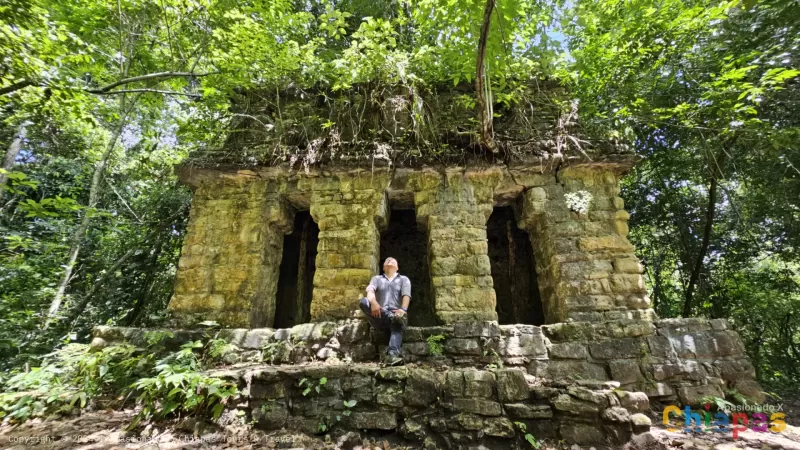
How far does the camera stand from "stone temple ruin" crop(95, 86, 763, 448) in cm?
288

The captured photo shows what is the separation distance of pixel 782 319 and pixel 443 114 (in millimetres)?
7775

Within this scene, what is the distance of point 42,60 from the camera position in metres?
3.42

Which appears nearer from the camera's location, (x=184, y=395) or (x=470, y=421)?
(x=470, y=421)

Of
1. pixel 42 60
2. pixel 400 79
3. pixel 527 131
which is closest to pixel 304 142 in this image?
pixel 400 79

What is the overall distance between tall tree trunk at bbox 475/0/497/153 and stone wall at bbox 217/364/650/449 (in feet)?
9.13

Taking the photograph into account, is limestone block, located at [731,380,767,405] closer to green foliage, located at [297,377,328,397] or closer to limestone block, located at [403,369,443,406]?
limestone block, located at [403,369,443,406]

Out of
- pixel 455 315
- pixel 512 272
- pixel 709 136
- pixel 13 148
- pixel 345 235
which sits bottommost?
pixel 455 315

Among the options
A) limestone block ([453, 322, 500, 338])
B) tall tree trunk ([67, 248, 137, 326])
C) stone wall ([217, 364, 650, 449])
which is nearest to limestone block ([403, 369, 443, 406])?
stone wall ([217, 364, 650, 449])

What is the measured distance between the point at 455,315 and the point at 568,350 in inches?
50.8

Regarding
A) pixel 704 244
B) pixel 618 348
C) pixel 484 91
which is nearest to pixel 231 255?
pixel 484 91

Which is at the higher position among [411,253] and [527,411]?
[411,253]

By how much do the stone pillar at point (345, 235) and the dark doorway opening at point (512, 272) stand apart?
2397mm

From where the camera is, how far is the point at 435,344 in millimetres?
3672

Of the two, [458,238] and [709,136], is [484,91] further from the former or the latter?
[709,136]
